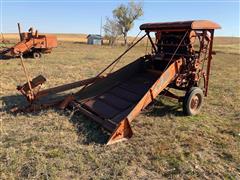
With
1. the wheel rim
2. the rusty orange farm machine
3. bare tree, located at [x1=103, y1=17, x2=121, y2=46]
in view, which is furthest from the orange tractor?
bare tree, located at [x1=103, y1=17, x2=121, y2=46]

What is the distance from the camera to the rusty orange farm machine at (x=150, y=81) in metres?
5.56

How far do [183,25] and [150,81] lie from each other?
58.3 inches

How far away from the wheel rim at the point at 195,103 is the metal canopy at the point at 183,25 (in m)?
1.60

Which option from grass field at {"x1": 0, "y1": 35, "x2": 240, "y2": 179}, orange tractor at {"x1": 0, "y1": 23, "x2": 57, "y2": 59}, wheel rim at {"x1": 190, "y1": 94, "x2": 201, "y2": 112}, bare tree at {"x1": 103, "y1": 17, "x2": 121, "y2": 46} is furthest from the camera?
bare tree at {"x1": 103, "y1": 17, "x2": 121, "y2": 46}

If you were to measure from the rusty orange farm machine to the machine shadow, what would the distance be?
166 millimetres

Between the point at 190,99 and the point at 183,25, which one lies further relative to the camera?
the point at 190,99

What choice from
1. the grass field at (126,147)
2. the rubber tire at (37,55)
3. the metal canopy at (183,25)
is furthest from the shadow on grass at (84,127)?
the rubber tire at (37,55)

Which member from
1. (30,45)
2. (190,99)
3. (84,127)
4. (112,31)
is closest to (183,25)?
(190,99)

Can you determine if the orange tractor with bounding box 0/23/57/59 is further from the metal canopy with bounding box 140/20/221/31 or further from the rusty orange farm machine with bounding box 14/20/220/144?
the metal canopy with bounding box 140/20/221/31

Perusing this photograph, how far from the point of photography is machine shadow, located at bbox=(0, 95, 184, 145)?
15.5ft

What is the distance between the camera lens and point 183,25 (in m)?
5.73

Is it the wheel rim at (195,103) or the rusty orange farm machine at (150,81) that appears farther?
the wheel rim at (195,103)

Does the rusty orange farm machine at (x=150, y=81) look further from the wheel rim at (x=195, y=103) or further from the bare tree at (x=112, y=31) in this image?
the bare tree at (x=112, y=31)

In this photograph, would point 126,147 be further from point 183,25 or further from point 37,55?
point 37,55
